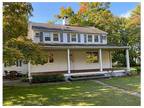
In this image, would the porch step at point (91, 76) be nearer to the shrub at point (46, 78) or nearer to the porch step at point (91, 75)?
the porch step at point (91, 75)

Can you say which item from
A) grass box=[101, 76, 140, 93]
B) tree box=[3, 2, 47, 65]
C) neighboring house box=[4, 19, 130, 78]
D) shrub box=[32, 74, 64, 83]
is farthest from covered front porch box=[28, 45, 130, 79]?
tree box=[3, 2, 47, 65]

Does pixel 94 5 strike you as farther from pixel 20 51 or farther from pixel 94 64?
pixel 20 51

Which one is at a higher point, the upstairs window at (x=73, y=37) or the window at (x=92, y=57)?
the upstairs window at (x=73, y=37)

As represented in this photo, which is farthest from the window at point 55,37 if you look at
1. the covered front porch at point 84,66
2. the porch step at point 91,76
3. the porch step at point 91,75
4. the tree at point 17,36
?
the tree at point 17,36

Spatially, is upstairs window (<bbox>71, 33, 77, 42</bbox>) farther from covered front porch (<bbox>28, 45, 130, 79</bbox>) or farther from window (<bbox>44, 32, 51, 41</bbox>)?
window (<bbox>44, 32, 51, 41</bbox>)

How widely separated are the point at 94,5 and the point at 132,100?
21.1 m

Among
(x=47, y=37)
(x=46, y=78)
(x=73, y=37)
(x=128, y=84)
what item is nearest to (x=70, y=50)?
(x=73, y=37)

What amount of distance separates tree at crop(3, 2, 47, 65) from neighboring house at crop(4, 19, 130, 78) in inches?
220

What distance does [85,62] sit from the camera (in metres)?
19.4

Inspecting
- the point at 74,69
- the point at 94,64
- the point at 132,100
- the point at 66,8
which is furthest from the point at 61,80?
the point at 66,8

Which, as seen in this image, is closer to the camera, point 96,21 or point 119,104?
point 119,104

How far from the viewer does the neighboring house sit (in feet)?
57.5

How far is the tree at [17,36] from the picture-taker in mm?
9719

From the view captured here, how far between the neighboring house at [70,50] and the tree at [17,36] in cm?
560
